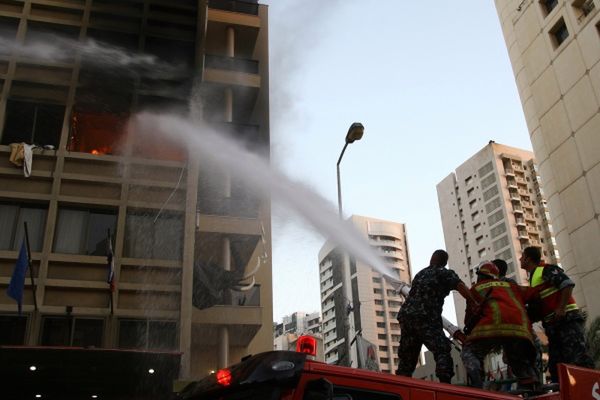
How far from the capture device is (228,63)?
21422 mm

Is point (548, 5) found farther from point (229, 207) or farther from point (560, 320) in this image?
point (560, 320)

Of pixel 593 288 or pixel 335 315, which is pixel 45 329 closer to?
pixel 593 288

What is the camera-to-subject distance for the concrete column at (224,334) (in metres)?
17.1

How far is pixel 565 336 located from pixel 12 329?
1391 cm

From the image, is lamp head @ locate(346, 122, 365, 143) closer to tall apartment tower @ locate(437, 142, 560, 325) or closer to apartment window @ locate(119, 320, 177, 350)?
apartment window @ locate(119, 320, 177, 350)

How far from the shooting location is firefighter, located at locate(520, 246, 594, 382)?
597 cm

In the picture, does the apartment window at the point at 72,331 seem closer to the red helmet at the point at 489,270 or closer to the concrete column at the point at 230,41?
the concrete column at the point at 230,41

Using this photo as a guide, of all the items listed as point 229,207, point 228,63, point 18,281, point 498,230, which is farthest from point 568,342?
point 498,230

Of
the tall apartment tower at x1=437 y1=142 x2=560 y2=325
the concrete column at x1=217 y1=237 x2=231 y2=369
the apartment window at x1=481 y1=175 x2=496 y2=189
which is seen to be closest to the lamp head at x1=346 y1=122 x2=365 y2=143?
the concrete column at x1=217 y1=237 x2=231 y2=369

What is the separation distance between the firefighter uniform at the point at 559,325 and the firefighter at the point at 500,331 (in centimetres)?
34

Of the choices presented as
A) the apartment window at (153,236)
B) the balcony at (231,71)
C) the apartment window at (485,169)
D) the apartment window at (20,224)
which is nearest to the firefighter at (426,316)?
the apartment window at (153,236)

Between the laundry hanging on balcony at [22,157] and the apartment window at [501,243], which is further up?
the apartment window at [501,243]

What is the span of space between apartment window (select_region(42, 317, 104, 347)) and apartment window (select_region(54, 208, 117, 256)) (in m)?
2.07

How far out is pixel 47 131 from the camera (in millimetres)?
18312
